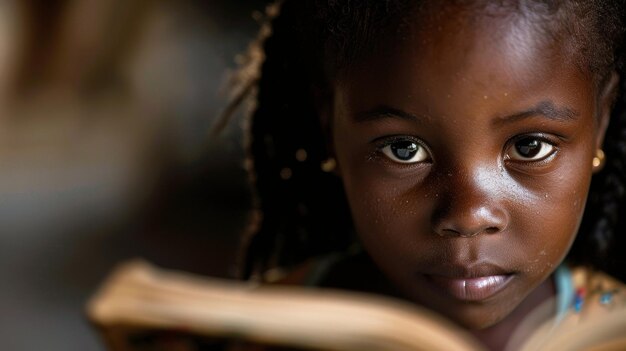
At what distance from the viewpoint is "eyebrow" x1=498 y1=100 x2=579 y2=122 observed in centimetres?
55

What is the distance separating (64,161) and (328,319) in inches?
42.5

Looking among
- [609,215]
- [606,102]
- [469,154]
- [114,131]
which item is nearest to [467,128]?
[469,154]

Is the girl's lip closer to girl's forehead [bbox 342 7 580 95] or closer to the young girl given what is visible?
the young girl

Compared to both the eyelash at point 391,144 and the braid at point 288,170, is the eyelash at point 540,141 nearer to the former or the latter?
the eyelash at point 391,144

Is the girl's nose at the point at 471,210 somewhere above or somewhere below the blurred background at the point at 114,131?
above

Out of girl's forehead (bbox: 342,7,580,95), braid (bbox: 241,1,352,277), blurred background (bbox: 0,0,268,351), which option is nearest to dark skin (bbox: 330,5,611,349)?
girl's forehead (bbox: 342,7,580,95)

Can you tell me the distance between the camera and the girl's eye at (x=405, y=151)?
0.58 meters

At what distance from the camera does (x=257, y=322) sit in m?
0.50

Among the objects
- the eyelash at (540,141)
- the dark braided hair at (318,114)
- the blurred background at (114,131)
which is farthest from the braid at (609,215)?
the blurred background at (114,131)

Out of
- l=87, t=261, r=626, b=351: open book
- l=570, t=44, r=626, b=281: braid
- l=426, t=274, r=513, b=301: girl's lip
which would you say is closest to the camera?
l=87, t=261, r=626, b=351: open book

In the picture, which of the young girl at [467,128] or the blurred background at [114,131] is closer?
the young girl at [467,128]

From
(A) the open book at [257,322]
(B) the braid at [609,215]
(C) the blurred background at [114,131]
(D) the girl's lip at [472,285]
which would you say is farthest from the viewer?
(C) the blurred background at [114,131]

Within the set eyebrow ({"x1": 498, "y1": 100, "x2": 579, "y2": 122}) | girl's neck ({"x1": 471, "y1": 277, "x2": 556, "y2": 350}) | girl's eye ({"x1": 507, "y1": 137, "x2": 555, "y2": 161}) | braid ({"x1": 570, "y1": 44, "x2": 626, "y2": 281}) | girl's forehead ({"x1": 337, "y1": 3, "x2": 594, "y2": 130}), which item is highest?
girl's forehead ({"x1": 337, "y1": 3, "x2": 594, "y2": 130})

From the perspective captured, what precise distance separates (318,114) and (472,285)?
18cm
